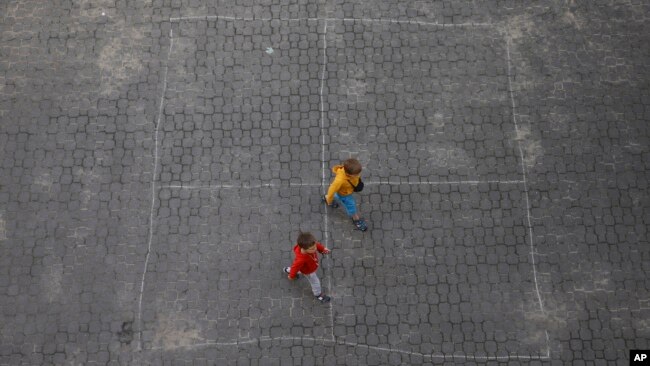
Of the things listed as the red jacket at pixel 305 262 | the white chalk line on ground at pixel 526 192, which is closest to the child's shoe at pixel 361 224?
the red jacket at pixel 305 262

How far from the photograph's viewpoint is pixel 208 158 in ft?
36.3

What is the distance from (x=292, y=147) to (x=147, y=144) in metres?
2.10

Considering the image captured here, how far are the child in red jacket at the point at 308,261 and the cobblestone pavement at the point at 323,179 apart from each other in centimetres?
31

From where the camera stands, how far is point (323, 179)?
10.9 m

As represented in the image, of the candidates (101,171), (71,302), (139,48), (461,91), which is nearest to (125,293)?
(71,302)

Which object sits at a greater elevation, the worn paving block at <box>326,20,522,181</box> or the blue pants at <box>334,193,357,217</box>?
the worn paving block at <box>326,20,522,181</box>

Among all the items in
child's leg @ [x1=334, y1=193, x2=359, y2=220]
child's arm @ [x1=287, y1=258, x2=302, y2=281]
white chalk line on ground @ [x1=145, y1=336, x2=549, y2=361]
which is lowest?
white chalk line on ground @ [x1=145, y1=336, x2=549, y2=361]

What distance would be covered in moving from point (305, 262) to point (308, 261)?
4 centimetres

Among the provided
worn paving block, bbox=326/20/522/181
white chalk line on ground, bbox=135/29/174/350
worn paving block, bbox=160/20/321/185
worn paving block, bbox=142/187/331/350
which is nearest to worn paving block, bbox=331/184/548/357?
worn paving block, bbox=326/20/522/181

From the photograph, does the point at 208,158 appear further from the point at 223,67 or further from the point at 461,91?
the point at 461,91

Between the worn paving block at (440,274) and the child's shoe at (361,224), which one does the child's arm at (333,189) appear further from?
the worn paving block at (440,274)

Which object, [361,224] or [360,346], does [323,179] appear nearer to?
[361,224]

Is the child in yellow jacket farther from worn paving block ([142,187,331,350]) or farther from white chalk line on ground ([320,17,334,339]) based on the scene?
worn paving block ([142,187,331,350])

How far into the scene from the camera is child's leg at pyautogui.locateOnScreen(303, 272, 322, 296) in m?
9.75
